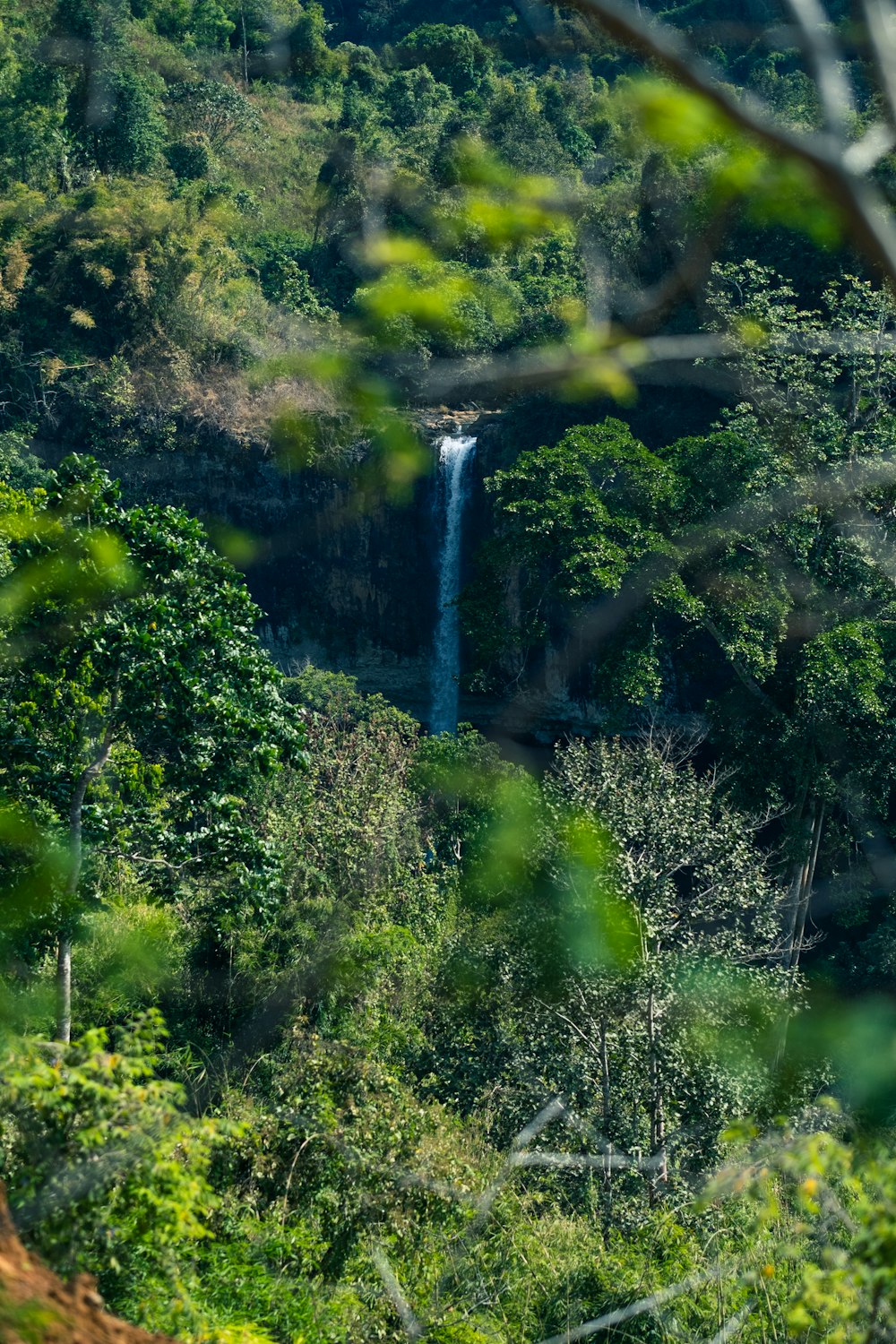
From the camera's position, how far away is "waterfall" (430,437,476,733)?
17.0 meters

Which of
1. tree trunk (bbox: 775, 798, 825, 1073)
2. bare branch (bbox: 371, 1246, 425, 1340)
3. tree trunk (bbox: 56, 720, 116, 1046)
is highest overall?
tree trunk (bbox: 775, 798, 825, 1073)

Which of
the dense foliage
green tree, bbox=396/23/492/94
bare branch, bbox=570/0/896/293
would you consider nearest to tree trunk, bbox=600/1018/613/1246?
the dense foliage

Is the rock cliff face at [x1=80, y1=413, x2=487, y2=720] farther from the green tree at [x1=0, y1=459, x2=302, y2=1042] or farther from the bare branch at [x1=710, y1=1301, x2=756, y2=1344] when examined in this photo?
the bare branch at [x1=710, y1=1301, x2=756, y2=1344]

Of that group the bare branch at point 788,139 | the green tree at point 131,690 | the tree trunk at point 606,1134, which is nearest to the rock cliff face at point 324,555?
the tree trunk at point 606,1134

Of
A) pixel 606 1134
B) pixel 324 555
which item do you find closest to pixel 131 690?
pixel 606 1134

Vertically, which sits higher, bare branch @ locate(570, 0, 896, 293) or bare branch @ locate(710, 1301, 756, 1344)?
bare branch @ locate(570, 0, 896, 293)

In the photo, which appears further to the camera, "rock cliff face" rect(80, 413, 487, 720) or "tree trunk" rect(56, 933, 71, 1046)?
"rock cliff face" rect(80, 413, 487, 720)

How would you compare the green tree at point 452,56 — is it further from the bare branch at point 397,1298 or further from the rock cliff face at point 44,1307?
the rock cliff face at point 44,1307

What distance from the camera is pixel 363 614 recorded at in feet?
60.8

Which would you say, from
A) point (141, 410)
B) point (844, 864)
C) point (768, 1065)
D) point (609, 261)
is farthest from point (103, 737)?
point (141, 410)

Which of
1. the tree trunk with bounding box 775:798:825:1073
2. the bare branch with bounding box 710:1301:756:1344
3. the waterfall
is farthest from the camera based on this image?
the waterfall

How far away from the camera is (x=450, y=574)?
1728 cm

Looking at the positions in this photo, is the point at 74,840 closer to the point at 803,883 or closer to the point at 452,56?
the point at 803,883

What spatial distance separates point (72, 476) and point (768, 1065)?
19.9 ft
